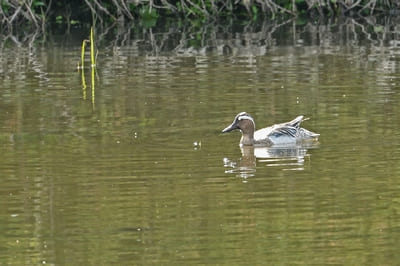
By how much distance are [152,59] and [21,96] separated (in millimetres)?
4961

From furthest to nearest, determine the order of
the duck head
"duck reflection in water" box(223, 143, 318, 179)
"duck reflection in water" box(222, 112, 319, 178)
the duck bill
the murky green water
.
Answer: the duck bill
the duck head
"duck reflection in water" box(222, 112, 319, 178)
"duck reflection in water" box(223, 143, 318, 179)
the murky green water

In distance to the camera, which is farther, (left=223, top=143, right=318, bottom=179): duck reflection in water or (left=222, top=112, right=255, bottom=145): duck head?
(left=222, top=112, right=255, bottom=145): duck head

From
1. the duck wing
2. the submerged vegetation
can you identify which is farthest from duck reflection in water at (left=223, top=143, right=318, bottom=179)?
the submerged vegetation

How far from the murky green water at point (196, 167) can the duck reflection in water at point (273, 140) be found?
0.21 ft

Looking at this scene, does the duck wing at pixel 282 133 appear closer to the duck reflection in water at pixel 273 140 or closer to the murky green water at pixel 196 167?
the duck reflection in water at pixel 273 140

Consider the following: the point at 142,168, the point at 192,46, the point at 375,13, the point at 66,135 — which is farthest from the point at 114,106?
the point at 375,13

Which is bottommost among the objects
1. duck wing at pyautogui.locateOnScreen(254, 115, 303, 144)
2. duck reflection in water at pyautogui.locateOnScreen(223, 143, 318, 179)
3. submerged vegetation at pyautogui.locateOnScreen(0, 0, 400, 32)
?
duck reflection in water at pyautogui.locateOnScreen(223, 143, 318, 179)

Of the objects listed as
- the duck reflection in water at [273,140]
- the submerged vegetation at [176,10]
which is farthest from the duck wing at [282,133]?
the submerged vegetation at [176,10]

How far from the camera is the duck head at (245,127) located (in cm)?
1504

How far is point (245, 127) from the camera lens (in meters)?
15.0

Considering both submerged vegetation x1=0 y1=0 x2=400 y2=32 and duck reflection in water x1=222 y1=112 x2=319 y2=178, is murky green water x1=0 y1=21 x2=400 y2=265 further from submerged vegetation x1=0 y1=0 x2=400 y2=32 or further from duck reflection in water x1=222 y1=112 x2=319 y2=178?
submerged vegetation x1=0 y1=0 x2=400 y2=32

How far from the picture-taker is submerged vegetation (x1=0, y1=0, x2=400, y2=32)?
3102 centimetres

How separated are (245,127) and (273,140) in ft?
1.10

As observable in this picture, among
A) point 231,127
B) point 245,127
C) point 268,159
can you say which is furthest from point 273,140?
point 268,159
